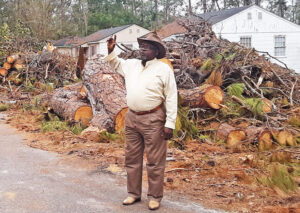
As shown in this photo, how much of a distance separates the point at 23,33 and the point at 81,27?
24.3 metres

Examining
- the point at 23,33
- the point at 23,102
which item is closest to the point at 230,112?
the point at 23,102

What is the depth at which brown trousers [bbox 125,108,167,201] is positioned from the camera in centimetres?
381

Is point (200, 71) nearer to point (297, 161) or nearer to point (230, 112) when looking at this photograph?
point (230, 112)

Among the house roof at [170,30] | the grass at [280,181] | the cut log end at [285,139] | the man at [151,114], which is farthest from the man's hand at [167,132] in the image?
the house roof at [170,30]

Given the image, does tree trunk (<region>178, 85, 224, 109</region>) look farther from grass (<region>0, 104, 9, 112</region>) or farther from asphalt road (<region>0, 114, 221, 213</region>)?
grass (<region>0, 104, 9, 112</region>)

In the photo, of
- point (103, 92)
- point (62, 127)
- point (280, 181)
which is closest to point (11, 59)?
point (62, 127)

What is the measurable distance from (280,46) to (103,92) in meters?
18.5

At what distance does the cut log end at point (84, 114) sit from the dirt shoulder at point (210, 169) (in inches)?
26.1

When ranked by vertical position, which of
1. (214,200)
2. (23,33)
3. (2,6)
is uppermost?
(2,6)

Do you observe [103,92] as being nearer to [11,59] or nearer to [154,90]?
[154,90]

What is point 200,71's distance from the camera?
8.91 metres

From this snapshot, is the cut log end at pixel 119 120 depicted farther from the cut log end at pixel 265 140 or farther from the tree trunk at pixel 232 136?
the cut log end at pixel 265 140

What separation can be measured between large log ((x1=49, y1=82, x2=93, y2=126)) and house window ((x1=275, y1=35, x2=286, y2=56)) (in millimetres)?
17151

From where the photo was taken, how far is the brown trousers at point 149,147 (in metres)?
3.81
